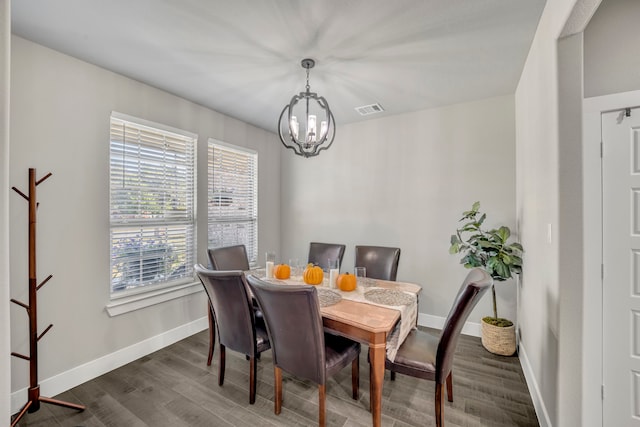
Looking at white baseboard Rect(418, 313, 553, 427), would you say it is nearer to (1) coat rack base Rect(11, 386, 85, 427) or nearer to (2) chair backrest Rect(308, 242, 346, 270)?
(2) chair backrest Rect(308, 242, 346, 270)

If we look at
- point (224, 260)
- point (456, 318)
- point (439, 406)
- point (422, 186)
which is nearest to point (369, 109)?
point (422, 186)

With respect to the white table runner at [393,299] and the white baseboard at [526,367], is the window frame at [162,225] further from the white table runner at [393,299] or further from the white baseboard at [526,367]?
the white baseboard at [526,367]

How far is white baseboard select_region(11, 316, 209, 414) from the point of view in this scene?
208 centimetres

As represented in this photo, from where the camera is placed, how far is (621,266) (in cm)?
160

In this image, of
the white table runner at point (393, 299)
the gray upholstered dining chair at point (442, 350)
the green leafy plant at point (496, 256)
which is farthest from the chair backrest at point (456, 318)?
the green leafy plant at point (496, 256)

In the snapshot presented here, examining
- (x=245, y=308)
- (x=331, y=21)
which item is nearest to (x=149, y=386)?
(x=245, y=308)

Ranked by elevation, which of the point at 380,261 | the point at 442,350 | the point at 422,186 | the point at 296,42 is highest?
the point at 296,42

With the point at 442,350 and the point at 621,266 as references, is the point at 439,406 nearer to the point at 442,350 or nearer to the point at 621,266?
the point at 442,350

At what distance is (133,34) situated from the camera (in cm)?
197

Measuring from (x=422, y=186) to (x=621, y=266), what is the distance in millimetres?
2034

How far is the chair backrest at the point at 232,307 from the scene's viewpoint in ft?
6.21

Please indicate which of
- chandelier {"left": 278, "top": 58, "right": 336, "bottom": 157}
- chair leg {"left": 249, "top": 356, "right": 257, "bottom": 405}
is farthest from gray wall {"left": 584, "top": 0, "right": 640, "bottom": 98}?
chair leg {"left": 249, "top": 356, "right": 257, "bottom": 405}

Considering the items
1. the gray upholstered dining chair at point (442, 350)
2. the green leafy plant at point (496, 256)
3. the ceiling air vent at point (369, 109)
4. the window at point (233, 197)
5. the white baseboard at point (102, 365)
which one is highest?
the ceiling air vent at point (369, 109)

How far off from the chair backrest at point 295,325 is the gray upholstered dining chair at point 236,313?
21cm
